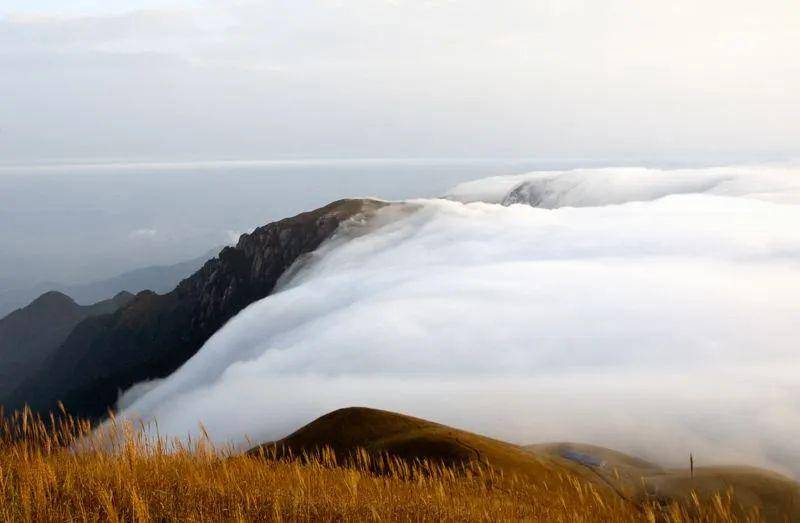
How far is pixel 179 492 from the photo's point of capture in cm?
1100

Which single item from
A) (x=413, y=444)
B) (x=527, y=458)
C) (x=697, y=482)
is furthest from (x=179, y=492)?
(x=697, y=482)

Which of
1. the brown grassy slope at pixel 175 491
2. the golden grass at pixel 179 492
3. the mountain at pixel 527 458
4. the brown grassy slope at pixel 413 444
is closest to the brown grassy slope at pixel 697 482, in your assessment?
the mountain at pixel 527 458

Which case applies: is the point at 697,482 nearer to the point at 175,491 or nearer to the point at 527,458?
the point at 527,458

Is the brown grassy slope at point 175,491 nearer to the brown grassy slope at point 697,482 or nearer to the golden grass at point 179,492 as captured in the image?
the golden grass at point 179,492

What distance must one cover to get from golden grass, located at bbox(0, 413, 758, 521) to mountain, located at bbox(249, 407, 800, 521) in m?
22.3

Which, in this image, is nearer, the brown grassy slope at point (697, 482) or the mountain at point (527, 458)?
the mountain at point (527, 458)

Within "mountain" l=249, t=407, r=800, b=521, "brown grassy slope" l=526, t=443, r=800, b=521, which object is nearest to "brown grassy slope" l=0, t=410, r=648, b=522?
"mountain" l=249, t=407, r=800, b=521

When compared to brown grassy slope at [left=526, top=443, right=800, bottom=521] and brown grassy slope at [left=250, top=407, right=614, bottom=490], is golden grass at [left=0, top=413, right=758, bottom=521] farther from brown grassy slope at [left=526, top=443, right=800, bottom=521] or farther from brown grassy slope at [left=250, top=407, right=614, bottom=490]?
brown grassy slope at [left=526, top=443, right=800, bottom=521]

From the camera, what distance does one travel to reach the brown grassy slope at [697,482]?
46594mm

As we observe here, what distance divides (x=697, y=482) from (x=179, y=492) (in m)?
53.3

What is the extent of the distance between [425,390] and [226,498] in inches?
5738

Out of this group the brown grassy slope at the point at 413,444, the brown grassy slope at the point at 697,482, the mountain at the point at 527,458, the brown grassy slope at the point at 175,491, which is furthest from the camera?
the brown grassy slope at the point at 697,482

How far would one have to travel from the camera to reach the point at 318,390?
18450 cm

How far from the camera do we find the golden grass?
978 centimetres
